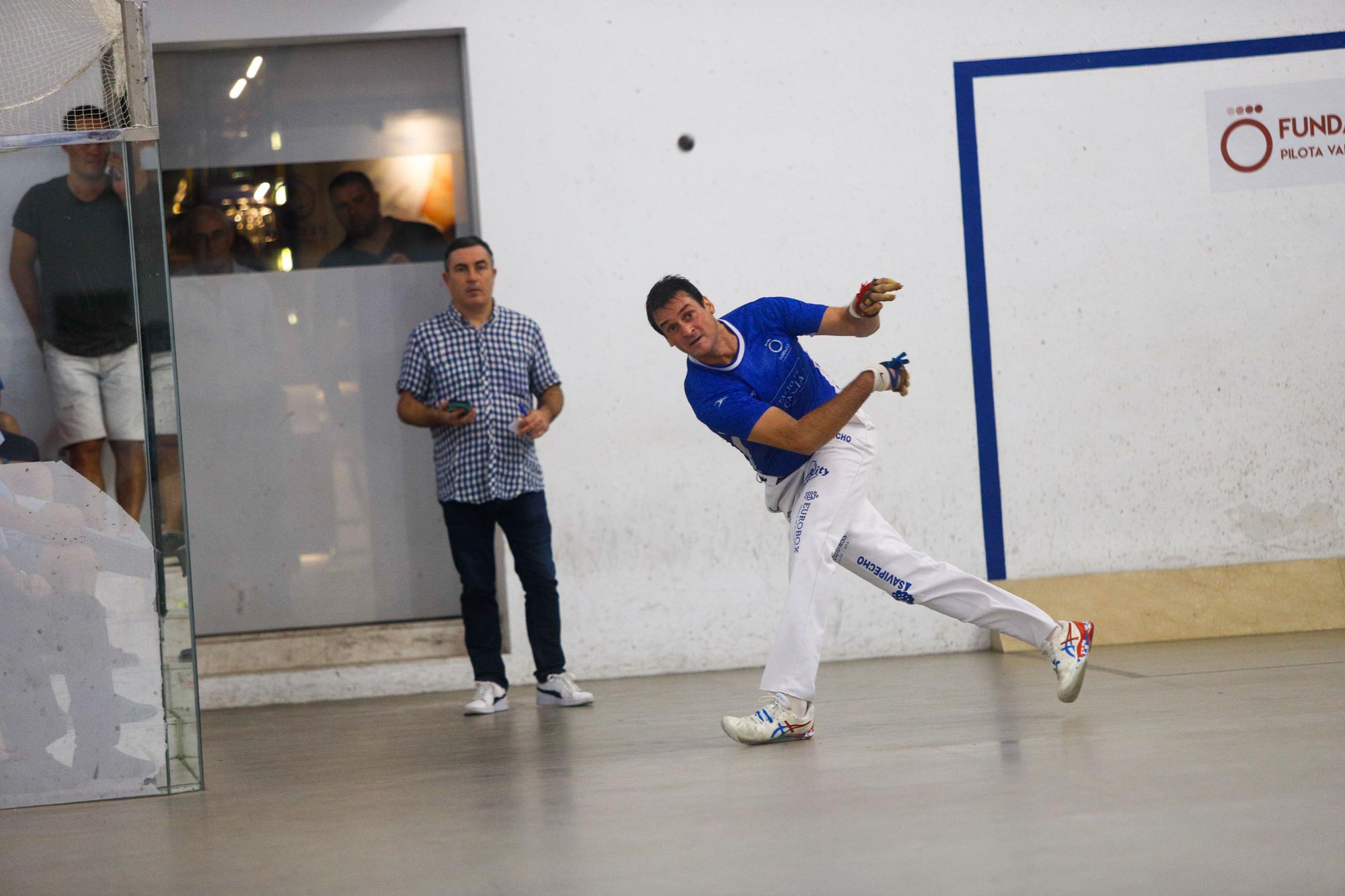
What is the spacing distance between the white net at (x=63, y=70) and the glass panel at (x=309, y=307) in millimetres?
2208

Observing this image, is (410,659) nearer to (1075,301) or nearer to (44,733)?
(44,733)

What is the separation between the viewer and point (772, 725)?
3646 millimetres

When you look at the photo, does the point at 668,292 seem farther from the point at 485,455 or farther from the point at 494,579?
the point at 494,579

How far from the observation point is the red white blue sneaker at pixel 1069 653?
380 centimetres

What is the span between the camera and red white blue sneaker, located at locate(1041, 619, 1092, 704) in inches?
149

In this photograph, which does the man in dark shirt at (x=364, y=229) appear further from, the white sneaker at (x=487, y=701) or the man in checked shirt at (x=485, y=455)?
the white sneaker at (x=487, y=701)

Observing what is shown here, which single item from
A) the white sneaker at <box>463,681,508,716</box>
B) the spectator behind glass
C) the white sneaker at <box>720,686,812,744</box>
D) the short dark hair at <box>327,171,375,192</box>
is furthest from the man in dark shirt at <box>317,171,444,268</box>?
the white sneaker at <box>720,686,812,744</box>

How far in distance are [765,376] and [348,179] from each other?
2.86 metres

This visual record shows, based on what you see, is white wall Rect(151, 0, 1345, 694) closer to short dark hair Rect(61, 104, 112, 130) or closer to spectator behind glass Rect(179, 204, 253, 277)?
spectator behind glass Rect(179, 204, 253, 277)

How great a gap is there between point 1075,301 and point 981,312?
17.4 inches

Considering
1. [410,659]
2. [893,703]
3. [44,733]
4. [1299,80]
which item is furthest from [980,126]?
[44,733]

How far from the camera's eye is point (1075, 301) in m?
5.93

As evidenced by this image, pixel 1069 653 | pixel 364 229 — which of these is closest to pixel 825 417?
pixel 1069 653

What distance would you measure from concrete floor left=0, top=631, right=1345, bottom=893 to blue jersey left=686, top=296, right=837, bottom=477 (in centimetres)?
86
